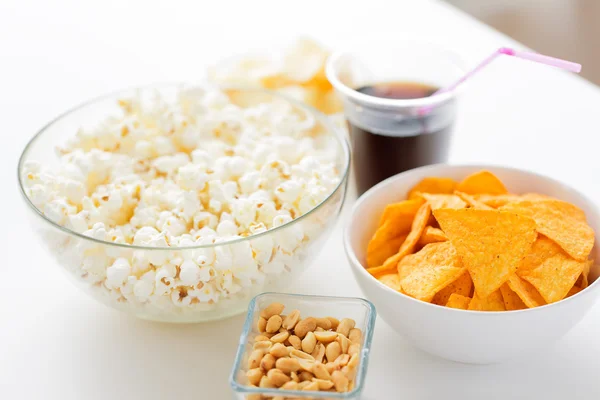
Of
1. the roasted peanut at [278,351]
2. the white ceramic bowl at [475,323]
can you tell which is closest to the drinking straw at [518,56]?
the white ceramic bowl at [475,323]

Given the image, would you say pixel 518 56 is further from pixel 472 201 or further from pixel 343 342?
pixel 343 342

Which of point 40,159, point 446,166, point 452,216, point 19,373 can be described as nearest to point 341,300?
point 452,216

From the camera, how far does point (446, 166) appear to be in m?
1.25

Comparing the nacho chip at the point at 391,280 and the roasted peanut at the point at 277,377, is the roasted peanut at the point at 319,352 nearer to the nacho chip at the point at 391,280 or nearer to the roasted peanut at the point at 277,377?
the roasted peanut at the point at 277,377

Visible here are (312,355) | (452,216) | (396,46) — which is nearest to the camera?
(312,355)

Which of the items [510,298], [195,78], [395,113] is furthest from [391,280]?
[195,78]

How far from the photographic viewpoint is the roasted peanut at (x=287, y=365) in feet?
2.91

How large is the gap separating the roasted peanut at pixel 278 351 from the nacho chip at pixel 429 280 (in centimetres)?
20

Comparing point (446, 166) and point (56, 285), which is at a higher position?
point (446, 166)

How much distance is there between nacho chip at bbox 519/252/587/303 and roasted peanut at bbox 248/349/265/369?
385mm

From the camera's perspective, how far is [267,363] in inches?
35.2

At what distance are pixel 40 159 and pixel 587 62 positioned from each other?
8.03ft

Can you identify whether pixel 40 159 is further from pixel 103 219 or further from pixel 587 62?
pixel 587 62

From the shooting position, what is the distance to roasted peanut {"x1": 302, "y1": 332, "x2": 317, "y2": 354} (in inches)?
36.4
